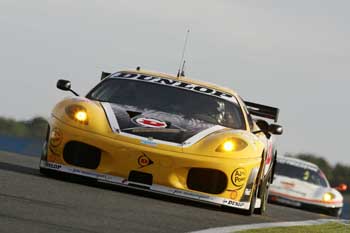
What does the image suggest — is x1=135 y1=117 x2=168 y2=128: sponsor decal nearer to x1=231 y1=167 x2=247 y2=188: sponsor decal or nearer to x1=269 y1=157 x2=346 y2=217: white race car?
x1=231 y1=167 x2=247 y2=188: sponsor decal

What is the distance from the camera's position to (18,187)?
29.0 feet

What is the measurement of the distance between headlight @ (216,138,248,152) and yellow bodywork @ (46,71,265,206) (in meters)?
0.03

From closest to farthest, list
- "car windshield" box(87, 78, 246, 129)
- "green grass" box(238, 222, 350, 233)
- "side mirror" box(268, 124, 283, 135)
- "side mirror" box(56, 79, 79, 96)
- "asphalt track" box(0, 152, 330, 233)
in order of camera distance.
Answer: "asphalt track" box(0, 152, 330, 233), "green grass" box(238, 222, 350, 233), "car windshield" box(87, 78, 246, 129), "side mirror" box(268, 124, 283, 135), "side mirror" box(56, 79, 79, 96)

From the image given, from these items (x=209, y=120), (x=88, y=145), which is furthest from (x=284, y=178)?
(x=88, y=145)

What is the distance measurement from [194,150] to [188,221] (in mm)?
1507

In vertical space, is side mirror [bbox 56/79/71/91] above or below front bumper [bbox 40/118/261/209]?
above

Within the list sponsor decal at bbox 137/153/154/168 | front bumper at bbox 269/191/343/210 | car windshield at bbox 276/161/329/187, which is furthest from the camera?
car windshield at bbox 276/161/329/187

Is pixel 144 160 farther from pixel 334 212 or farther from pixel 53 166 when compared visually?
pixel 334 212

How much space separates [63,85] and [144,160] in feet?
6.41

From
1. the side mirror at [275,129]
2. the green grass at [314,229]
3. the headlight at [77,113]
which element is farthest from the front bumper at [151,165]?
the side mirror at [275,129]

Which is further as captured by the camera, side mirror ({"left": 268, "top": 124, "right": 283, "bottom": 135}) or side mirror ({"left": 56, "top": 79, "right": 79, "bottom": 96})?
side mirror ({"left": 56, "top": 79, "right": 79, "bottom": 96})

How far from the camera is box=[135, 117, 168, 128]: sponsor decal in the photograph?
10250mm

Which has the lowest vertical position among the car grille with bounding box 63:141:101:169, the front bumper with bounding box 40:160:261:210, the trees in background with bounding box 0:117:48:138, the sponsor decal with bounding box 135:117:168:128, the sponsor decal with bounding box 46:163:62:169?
the trees in background with bounding box 0:117:48:138

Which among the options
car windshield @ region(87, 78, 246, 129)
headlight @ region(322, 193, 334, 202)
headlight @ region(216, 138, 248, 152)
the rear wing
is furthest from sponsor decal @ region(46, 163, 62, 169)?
headlight @ region(322, 193, 334, 202)
